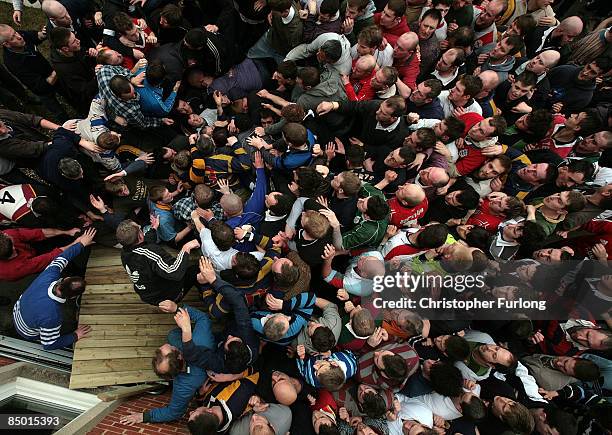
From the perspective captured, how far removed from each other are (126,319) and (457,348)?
3.69 m

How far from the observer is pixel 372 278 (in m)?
3.86

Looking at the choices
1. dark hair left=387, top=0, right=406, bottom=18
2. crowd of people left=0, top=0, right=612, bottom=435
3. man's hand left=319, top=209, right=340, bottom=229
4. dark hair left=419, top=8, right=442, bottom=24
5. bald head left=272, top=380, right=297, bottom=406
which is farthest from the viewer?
dark hair left=419, top=8, right=442, bottom=24

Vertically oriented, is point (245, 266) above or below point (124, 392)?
above

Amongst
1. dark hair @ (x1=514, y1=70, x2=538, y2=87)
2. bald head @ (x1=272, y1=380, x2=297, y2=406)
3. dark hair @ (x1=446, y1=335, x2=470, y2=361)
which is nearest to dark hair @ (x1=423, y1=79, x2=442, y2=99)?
dark hair @ (x1=514, y1=70, x2=538, y2=87)

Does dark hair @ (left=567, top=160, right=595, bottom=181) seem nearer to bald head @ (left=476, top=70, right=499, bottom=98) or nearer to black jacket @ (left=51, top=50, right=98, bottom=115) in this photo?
bald head @ (left=476, top=70, right=499, bottom=98)

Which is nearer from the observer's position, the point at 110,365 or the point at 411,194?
the point at 411,194

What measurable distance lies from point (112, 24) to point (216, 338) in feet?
13.6

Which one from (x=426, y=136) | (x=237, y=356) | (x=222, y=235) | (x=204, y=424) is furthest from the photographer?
(x=426, y=136)

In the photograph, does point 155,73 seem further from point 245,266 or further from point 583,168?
point 583,168

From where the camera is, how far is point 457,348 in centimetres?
362

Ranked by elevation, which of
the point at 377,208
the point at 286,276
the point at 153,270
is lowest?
the point at 153,270

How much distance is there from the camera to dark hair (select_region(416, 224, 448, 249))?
12.5 ft

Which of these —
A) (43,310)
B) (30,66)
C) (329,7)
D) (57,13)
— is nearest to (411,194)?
(329,7)

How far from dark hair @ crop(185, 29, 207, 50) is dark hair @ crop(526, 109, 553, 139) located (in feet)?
14.4
